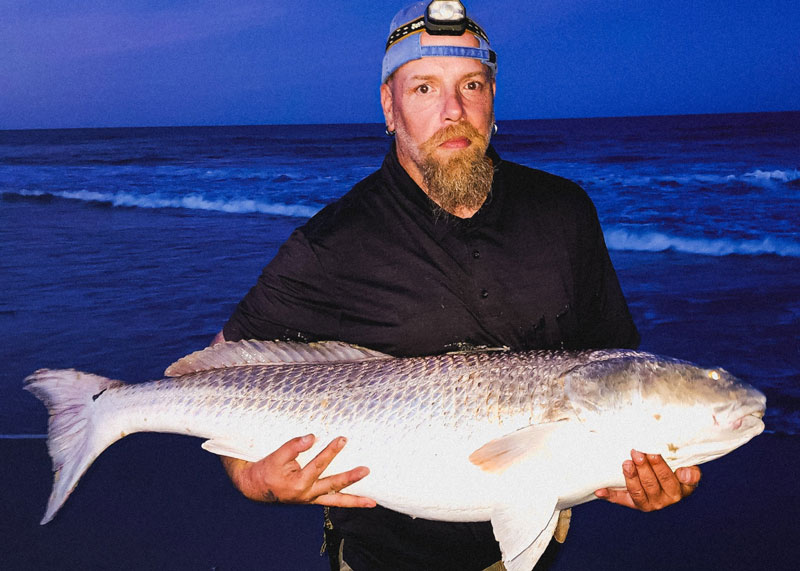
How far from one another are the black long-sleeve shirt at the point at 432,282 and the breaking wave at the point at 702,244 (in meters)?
11.0

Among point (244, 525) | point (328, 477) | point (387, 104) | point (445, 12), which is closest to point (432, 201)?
point (387, 104)

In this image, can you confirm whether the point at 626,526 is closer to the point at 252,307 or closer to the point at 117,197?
the point at 252,307

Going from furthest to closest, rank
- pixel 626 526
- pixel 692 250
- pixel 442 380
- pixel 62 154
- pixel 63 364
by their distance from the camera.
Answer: pixel 62 154, pixel 692 250, pixel 63 364, pixel 626 526, pixel 442 380

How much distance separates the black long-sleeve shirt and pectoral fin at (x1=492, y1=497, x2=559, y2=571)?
9.8 inches

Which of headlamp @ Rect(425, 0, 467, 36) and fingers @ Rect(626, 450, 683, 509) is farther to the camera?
headlamp @ Rect(425, 0, 467, 36)

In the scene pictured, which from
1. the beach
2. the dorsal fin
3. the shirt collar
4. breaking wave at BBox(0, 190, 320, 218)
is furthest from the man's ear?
breaking wave at BBox(0, 190, 320, 218)

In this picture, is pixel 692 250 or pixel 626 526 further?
pixel 692 250

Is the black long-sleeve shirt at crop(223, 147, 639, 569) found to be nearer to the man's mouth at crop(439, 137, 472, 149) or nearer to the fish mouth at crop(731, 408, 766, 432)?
the man's mouth at crop(439, 137, 472, 149)

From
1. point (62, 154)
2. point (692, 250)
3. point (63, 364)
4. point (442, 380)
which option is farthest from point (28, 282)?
point (62, 154)

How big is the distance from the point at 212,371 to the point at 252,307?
33 centimetres

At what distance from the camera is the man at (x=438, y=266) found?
2441 mm

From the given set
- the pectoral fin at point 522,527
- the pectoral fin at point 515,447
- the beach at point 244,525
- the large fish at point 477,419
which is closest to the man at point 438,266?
the large fish at point 477,419

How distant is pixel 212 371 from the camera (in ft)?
8.68

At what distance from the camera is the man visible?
2441 mm
